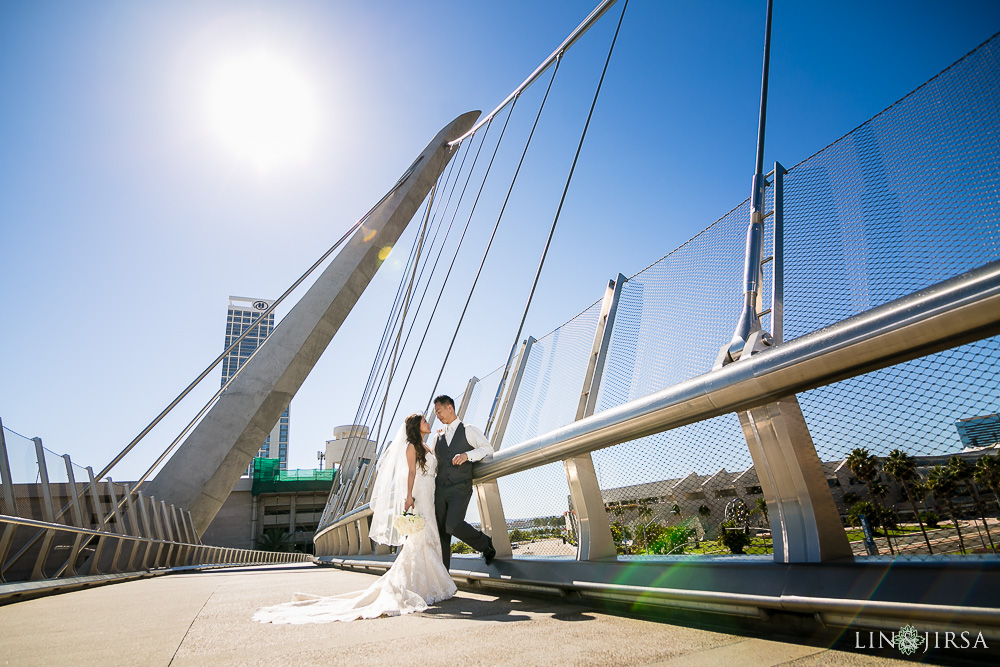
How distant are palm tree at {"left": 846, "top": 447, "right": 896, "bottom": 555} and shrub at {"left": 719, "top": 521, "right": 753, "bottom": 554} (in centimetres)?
50

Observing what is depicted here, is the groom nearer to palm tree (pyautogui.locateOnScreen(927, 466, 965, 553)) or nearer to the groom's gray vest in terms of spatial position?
the groom's gray vest

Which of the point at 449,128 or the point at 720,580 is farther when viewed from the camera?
the point at 449,128

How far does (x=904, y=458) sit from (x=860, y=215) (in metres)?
1.13

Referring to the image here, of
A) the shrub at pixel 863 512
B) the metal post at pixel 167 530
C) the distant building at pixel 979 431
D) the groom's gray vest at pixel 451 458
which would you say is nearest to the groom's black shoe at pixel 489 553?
the groom's gray vest at pixel 451 458

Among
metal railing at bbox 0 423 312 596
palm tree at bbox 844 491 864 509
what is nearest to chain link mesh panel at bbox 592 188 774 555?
palm tree at bbox 844 491 864 509

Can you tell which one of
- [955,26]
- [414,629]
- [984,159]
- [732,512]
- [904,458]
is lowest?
[414,629]

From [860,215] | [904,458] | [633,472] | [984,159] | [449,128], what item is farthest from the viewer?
[449,128]

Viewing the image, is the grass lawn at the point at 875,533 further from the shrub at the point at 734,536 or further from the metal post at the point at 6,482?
the metal post at the point at 6,482

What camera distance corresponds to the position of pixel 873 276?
1991 millimetres

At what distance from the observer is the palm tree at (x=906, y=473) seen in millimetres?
1512

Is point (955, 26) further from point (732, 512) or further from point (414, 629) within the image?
point (414, 629)

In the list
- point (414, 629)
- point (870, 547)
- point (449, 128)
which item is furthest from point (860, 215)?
point (449, 128)

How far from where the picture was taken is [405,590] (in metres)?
3.36

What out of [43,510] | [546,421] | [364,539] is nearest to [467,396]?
[546,421]
